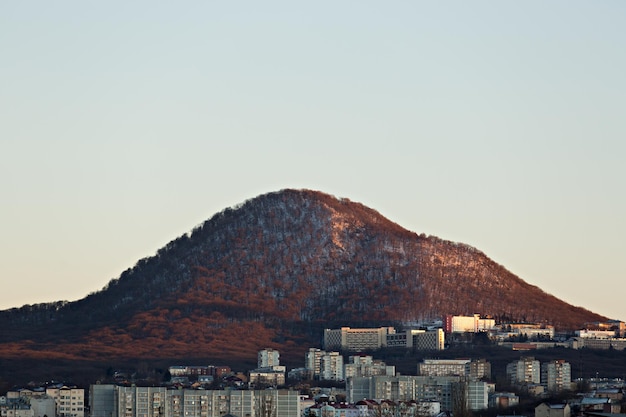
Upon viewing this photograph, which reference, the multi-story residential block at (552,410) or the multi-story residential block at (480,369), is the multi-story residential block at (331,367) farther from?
the multi-story residential block at (552,410)

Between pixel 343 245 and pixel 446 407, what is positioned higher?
pixel 343 245

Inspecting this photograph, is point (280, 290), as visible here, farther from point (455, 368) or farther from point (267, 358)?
point (455, 368)

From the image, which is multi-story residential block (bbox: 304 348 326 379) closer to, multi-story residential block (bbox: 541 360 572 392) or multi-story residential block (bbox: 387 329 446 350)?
multi-story residential block (bbox: 387 329 446 350)

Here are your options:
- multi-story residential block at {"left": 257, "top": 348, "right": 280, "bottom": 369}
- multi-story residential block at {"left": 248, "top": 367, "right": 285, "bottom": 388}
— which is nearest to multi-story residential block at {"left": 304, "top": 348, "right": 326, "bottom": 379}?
multi-story residential block at {"left": 257, "top": 348, "right": 280, "bottom": 369}

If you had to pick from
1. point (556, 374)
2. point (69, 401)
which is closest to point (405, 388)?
point (556, 374)

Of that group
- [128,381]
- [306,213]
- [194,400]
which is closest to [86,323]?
[306,213]

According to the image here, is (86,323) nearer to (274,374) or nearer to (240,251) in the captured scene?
(240,251)
